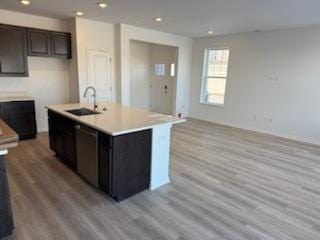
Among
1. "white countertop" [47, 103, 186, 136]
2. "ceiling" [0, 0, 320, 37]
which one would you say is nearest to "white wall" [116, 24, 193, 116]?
"ceiling" [0, 0, 320, 37]

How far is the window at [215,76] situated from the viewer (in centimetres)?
681

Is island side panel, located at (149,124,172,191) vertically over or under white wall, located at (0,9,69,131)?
under

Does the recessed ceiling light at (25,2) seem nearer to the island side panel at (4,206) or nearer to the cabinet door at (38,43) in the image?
the cabinet door at (38,43)

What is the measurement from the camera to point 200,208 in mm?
2604

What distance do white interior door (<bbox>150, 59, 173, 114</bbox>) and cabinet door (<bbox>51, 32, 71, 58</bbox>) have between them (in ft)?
11.8

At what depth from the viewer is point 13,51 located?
438 centimetres

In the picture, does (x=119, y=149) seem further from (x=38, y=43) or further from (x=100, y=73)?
(x=38, y=43)

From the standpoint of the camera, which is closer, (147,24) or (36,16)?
(36,16)

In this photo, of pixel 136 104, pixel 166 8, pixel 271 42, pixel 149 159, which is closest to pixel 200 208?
pixel 149 159

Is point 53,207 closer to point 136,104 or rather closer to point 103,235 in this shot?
point 103,235

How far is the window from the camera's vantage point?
6812 mm

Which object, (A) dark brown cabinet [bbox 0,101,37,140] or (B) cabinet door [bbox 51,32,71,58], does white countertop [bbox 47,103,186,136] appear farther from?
(B) cabinet door [bbox 51,32,71,58]

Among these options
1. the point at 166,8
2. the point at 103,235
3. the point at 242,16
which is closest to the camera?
the point at 103,235

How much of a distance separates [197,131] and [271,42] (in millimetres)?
2979
